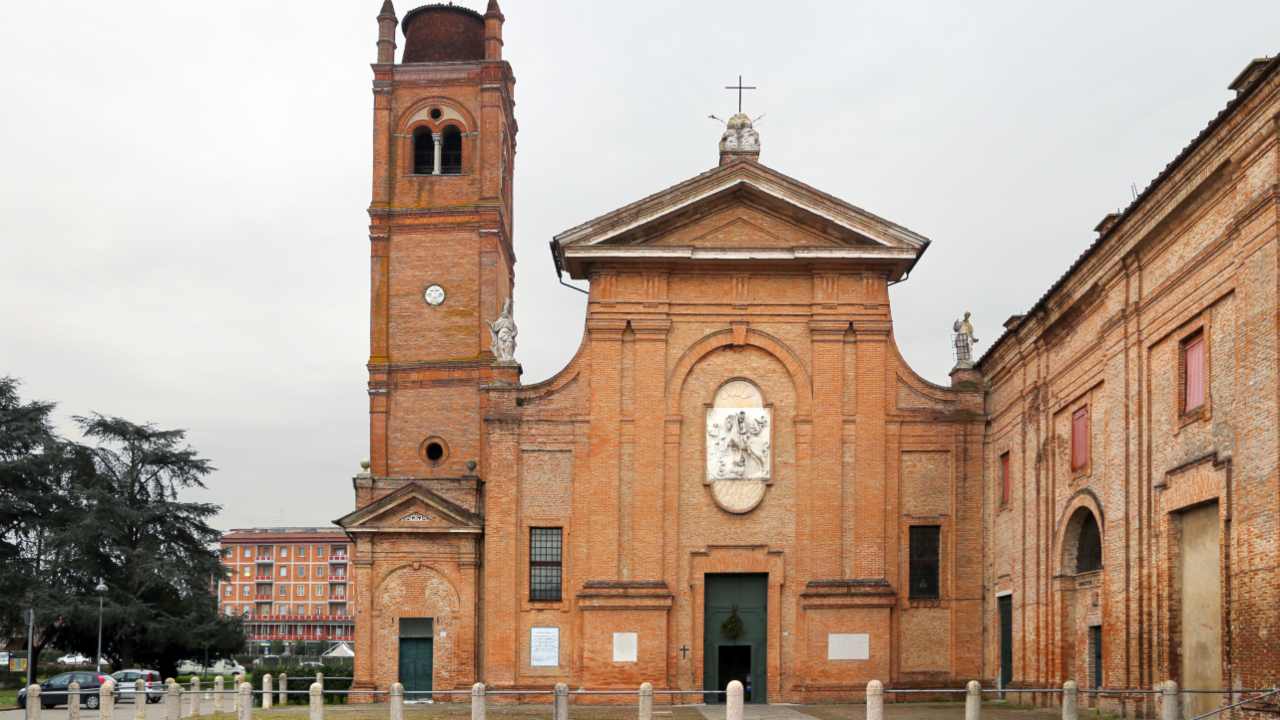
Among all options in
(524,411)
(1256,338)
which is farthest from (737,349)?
(1256,338)

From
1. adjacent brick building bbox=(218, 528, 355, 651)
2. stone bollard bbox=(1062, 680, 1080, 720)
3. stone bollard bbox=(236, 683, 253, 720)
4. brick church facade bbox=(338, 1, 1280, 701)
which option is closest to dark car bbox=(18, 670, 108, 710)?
brick church facade bbox=(338, 1, 1280, 701)

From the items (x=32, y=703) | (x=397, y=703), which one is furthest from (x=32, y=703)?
(x=397, y=703)

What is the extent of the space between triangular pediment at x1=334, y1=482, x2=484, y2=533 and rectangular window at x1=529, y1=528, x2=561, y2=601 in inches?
71.5

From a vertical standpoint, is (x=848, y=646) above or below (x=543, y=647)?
above

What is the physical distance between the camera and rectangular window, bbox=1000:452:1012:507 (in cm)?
3466

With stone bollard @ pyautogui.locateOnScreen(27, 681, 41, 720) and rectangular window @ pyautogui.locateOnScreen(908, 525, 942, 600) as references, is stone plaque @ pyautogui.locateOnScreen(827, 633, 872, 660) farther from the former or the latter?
stone bollard @ pyautogui.locateOnScreen(27, 681, 41, 720)

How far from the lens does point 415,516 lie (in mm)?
37750

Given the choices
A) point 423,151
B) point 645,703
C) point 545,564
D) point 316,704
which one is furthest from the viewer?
point 423,151

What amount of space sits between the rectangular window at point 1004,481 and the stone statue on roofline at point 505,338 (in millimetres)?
12169

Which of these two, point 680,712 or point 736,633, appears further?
point 736,633

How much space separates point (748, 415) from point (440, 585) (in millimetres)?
8849

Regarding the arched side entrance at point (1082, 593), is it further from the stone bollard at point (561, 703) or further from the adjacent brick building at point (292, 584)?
the adjacent brick building at point (292, 584)

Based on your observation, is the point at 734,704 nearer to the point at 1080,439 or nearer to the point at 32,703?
the point at 1080,439

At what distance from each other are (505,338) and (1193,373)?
19.3m
